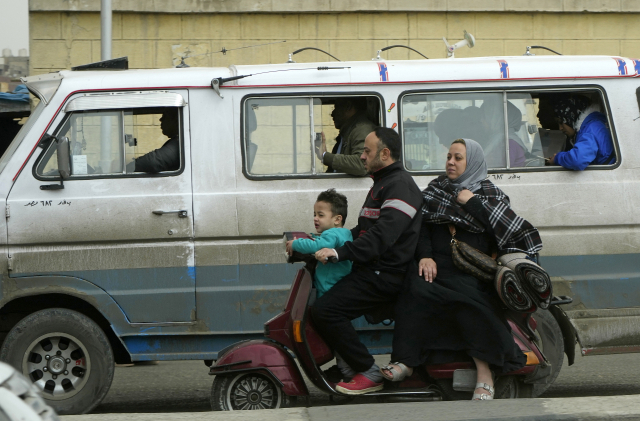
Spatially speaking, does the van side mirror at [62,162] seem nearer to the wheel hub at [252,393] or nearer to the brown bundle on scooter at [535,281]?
the wheel hub at [252,393]

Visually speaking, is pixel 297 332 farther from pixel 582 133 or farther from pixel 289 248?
pixel 582 133

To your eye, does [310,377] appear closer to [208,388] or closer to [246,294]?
[246,294]

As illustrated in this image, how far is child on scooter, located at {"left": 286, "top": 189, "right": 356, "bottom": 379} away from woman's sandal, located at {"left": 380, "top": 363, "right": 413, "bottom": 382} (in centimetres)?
22

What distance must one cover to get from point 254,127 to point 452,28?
7306mm

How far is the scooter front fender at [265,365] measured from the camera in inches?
181

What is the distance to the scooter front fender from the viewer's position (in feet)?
15.1

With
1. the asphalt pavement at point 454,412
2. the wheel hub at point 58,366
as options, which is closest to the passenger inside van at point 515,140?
the asphalt pavement at point 454,412

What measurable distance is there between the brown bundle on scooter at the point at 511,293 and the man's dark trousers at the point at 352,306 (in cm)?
57

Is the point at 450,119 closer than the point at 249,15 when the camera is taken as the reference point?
Yes

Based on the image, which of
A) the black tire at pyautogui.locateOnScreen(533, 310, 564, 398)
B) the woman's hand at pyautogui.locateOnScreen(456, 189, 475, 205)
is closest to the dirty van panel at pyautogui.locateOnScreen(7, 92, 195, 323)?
the woman's hand at pyautogui.locateOnScreen(456, 189, 475, 205)

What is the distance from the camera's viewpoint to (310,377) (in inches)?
183

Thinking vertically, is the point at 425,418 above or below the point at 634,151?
below

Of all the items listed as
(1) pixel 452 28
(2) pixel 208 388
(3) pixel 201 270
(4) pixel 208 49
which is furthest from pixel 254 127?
(1) pixel 452 28

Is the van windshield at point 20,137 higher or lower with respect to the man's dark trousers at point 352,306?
higher
